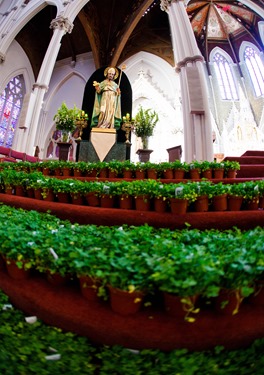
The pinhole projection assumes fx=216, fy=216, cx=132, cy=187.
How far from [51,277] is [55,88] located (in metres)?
15.3

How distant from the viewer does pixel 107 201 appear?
7.78ft

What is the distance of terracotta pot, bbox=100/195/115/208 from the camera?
2.35 meters

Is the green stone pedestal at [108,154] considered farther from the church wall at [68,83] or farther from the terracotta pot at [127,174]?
the church wall at [68,83]

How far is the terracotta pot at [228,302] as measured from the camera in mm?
907

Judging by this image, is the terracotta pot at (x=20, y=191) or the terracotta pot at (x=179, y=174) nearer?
the terracotta pot at (x=20, y=191)

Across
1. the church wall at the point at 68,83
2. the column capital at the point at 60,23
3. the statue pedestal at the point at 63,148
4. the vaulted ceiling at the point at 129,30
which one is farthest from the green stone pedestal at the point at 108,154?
the vaulted ceiling at the point at 129,30

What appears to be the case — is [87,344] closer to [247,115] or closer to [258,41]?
[247,115]

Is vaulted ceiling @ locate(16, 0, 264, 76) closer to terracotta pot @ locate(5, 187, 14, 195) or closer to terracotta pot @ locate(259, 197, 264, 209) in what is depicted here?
terracotta pot @ locate(5, 187, 14, 195)

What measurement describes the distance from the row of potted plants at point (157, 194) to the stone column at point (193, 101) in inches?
140

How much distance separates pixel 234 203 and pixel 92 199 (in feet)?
4.96

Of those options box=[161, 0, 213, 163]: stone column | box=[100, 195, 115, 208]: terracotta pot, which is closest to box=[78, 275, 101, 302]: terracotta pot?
box=[100, 195, 115, 208]: terracotta pot

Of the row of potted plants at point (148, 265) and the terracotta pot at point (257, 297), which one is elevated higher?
the row of potted plants at point (148, 265)

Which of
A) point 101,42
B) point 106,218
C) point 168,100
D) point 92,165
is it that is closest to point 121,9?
point 101,42

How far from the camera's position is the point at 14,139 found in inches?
474
